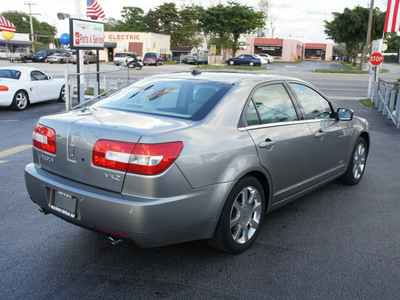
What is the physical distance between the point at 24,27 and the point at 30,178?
368 feet

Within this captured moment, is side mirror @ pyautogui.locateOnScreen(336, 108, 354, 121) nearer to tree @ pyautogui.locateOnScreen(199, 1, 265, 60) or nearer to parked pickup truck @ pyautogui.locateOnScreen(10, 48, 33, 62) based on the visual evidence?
tree @ pyautogui.locateOnScreen(199, 1, 265, 60)

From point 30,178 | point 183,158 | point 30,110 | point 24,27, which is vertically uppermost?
point 24,27

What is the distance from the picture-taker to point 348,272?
326 centimetres

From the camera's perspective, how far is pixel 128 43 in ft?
220

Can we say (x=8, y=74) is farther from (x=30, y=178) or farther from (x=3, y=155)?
(x=30, y=178)

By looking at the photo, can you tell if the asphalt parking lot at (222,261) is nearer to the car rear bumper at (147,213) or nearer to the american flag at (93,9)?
the car rear bumper at (147,213)

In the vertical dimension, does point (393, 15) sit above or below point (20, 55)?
above

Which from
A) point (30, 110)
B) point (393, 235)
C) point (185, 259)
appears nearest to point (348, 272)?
point (393, 235)

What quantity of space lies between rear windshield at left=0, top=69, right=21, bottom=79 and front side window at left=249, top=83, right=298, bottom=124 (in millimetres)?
11125

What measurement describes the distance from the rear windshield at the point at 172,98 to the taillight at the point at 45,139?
65 cm

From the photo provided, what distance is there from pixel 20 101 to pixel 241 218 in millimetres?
11277

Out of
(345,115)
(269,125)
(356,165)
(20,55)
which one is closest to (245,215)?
(269,125)

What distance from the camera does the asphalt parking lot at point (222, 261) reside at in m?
2.95

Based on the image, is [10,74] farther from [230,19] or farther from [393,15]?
[230,19]
